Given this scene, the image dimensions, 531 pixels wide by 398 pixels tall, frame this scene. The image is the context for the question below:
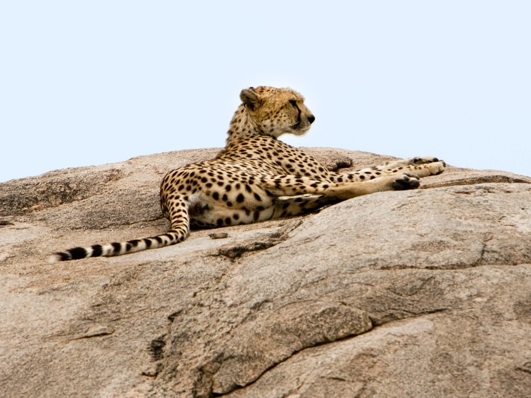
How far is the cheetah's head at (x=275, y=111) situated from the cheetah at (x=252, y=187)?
1.41 ft

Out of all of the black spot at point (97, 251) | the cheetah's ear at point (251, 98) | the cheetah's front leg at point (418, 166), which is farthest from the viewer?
the cheetah's ear at point (251, 98)

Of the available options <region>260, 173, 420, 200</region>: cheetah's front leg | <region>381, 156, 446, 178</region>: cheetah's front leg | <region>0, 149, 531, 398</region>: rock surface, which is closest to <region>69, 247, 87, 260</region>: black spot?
<region>0, 149, 531, 398</region>: rock surface

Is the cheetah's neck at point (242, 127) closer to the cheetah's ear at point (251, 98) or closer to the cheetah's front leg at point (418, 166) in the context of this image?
the cheetah's ear at point (251, 98)

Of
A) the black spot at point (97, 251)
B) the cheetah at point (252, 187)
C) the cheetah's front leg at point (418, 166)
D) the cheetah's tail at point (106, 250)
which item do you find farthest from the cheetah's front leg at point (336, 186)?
the black spot at point (97, 251)

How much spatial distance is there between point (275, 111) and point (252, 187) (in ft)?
6.09

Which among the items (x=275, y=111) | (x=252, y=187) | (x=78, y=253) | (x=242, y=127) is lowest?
(x=78, y=253)

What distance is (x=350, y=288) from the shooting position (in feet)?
16.7

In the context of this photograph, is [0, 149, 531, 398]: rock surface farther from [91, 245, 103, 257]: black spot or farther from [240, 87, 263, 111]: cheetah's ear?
[240, 87, 263, 111]: cheetah's ear

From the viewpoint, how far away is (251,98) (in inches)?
363

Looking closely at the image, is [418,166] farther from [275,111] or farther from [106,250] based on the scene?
[106,250]

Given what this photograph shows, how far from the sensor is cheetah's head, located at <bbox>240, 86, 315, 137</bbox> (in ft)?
30.3

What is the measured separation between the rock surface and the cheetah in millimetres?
609

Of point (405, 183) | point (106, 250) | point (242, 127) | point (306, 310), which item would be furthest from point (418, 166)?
point (306, 310)

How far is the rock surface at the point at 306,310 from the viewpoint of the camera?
4523 mm
